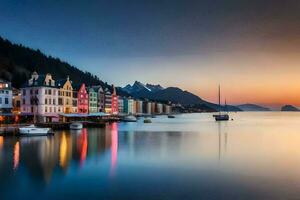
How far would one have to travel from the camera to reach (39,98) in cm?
10544

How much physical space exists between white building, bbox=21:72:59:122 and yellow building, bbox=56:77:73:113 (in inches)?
199

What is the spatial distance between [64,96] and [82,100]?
22721 mm

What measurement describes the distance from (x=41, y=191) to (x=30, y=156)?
19727 mm

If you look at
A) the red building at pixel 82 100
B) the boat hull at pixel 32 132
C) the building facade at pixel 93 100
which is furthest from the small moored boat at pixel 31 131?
the building facade at pixel 93 100

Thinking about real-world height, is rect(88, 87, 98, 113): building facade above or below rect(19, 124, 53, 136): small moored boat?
above

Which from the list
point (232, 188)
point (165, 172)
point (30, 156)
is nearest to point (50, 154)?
point (30, 156)

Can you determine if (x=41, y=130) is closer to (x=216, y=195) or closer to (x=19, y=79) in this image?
(x=216, y=195)

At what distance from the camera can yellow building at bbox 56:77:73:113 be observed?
11550 cm

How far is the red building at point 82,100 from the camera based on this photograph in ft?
451

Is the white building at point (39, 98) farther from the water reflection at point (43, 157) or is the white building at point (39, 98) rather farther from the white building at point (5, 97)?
the water reflection at point (43, 157)

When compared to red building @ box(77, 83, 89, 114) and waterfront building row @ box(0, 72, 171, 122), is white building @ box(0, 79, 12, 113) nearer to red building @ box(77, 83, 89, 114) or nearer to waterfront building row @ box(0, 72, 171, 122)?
waterfront building row @ box(0, 72, 171, 122)

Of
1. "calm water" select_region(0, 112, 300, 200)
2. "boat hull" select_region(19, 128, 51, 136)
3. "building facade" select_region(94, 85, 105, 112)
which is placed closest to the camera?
"calm water" select_region(0, 112, 300, 200)

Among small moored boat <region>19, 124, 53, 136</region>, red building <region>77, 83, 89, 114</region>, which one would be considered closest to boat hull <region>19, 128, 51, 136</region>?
small moored boat <region>19, 124, 53, 136</region>

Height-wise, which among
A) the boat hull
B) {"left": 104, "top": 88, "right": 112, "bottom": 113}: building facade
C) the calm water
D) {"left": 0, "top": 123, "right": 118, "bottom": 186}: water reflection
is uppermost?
{"left": 104, "top": 88, "right": 112, "bottom": 113}: building facade
